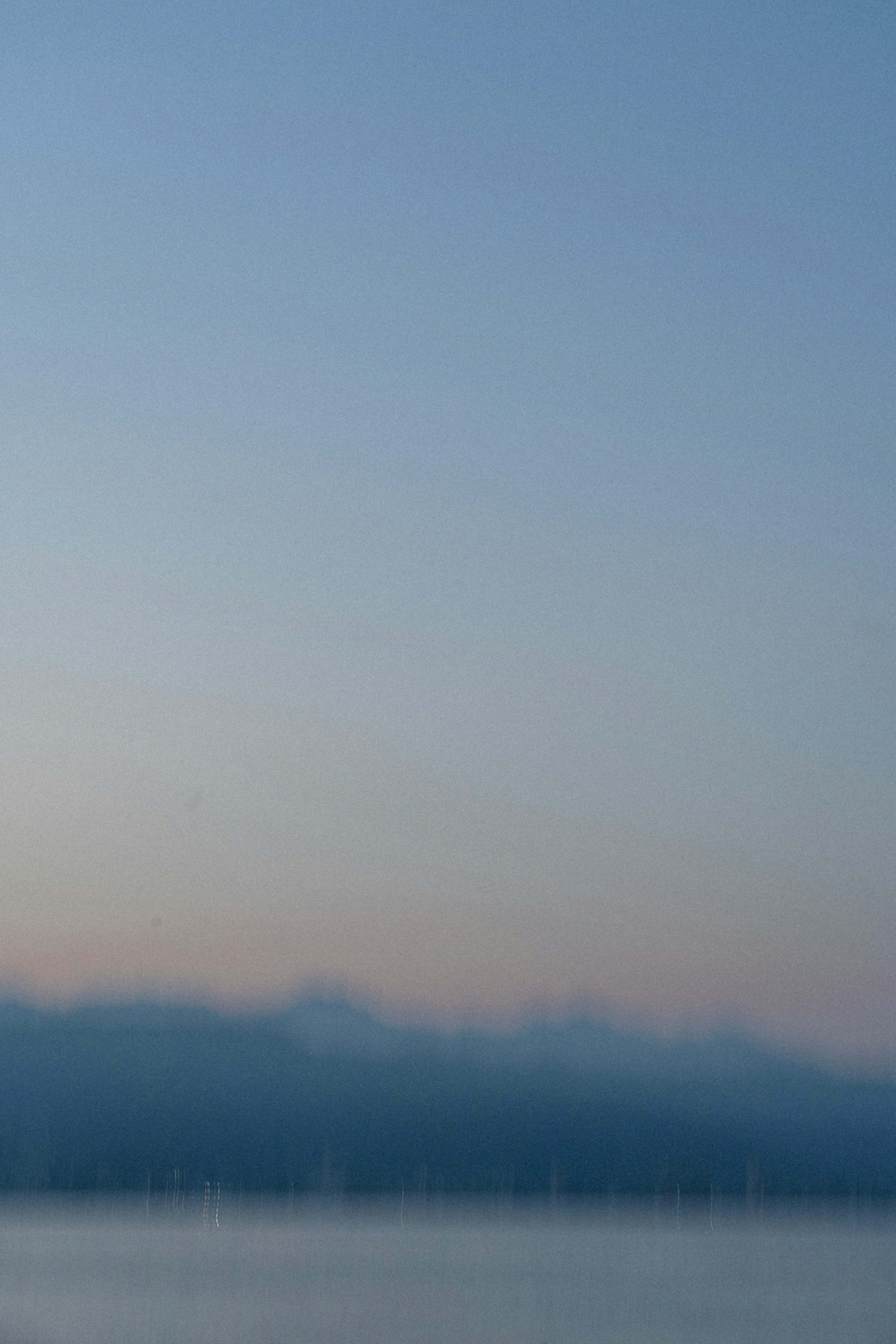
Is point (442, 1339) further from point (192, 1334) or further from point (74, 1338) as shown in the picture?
point (74, 1338)

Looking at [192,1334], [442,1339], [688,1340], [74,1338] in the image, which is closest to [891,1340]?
[688,1340]

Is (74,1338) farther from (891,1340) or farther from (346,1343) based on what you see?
(891,1340)

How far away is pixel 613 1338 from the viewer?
19788 centimetres

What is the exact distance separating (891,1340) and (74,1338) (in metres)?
105

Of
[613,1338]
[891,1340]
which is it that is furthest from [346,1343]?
[891,1340]

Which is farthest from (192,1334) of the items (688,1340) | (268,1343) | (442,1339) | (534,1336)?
(688,1340)

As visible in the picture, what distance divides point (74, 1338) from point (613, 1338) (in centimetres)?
7145

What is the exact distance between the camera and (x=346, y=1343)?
7844 inches

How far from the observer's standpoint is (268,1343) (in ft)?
609

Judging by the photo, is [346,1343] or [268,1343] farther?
[346,1343]

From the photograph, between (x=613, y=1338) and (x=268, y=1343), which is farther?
(x=613, y=1338)

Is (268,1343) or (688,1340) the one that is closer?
(268,1343)

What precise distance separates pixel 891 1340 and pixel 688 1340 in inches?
1075

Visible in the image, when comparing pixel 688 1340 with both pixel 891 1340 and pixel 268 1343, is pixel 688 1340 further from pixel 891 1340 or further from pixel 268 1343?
pixel 268 1343
